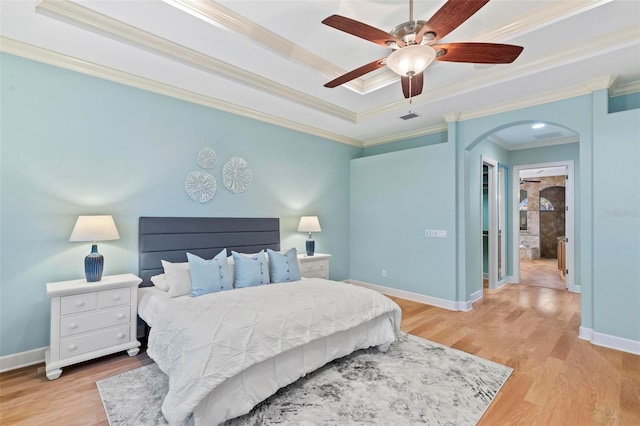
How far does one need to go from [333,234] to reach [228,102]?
9.42ft

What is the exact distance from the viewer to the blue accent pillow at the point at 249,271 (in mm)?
3221

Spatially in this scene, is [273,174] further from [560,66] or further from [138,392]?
[560,66]

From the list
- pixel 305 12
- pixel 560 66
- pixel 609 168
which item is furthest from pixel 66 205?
pixel 609 168

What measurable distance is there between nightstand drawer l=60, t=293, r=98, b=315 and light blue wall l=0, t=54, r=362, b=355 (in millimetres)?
424

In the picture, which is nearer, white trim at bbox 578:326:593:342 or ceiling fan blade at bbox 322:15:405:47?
ceiling fan blade at bbox 322:15:405:47

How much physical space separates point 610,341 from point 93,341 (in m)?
5.13

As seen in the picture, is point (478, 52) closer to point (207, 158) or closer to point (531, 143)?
point (207, 158)

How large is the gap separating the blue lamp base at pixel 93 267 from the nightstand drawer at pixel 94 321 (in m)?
0.32

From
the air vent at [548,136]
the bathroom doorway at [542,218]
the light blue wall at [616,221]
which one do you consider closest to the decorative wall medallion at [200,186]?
the light blue wall at [616,221]

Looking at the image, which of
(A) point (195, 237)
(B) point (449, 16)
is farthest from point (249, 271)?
(B) point (449, 16)

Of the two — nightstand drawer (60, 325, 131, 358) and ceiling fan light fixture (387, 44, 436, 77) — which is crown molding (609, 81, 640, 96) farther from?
nightstand drawer (60, 325, 131, 358)

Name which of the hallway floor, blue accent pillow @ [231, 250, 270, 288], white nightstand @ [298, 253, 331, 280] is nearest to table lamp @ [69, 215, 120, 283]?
blue accent pillow @ [231, 250, 270, 288]

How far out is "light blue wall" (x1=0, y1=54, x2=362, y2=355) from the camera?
2602 mm

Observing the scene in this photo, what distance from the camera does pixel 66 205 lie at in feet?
9.32
